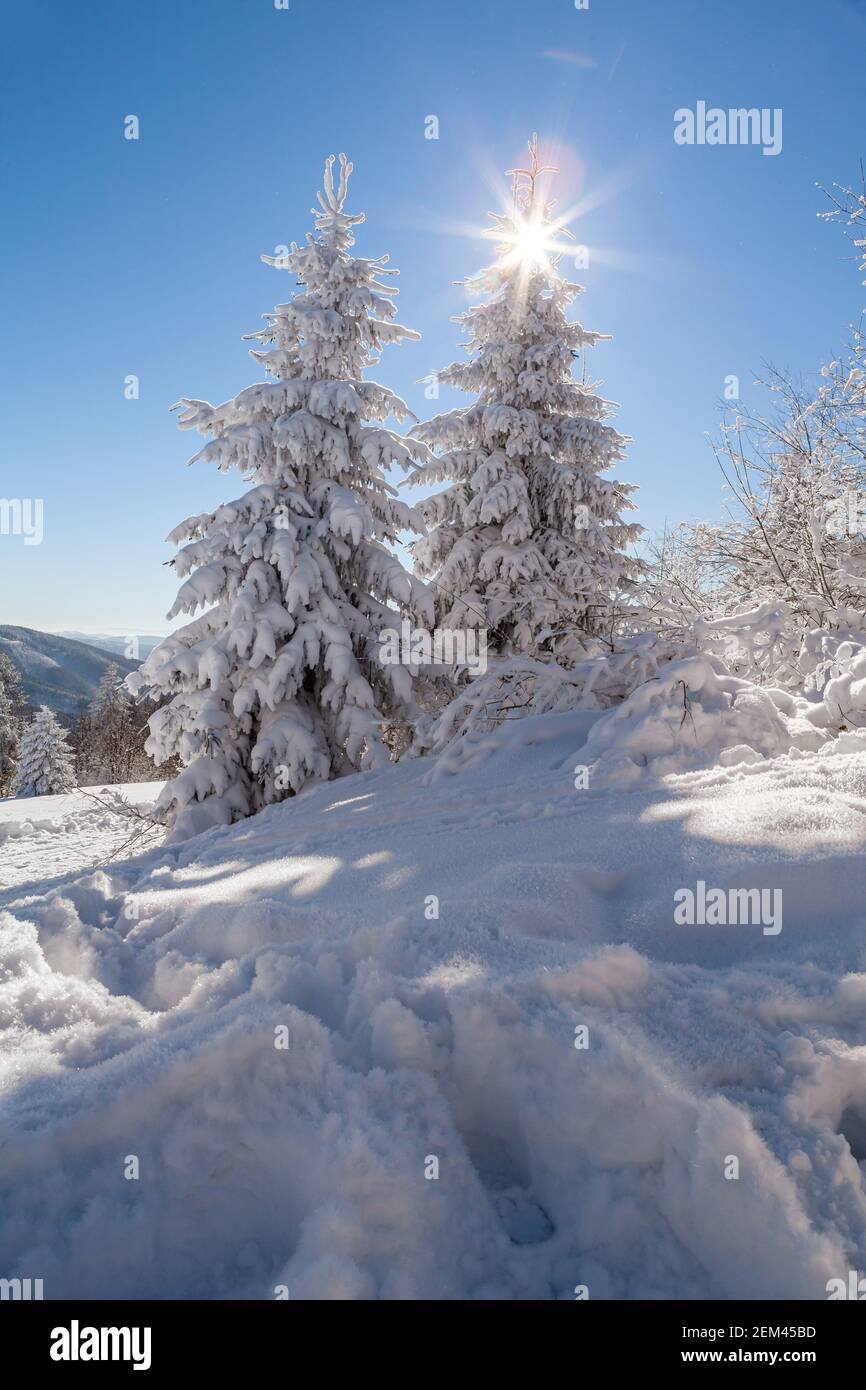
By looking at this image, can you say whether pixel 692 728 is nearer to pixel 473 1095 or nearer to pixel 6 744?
pixel 473 1095

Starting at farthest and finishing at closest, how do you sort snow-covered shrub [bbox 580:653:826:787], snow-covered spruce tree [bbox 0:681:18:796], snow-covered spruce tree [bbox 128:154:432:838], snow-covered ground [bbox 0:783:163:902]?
snow-covered spruce tree [bbox 0:681:18:796], snow-covered spruce tree [bbox 128:154:432:838], snow-covered ground [bbox 0:783:163:902], snow-covered shrub [bbox 580:653:826:787]

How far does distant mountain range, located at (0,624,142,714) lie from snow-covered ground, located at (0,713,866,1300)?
436ft

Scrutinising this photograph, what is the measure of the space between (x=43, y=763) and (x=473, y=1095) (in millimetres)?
33556

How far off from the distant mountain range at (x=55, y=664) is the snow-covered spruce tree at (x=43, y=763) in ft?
326

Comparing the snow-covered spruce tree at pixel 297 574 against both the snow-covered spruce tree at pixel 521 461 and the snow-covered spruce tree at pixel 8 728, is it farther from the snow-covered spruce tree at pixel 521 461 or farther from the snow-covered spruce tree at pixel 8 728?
the snow-covered spruce tree at pixel 8 728

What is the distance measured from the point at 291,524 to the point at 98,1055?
25.1 ft

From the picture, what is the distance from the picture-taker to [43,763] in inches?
1198

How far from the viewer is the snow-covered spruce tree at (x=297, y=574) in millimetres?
8305

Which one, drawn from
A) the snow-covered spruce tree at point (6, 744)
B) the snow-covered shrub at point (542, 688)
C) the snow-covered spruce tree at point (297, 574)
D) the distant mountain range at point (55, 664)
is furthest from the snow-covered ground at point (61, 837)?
the distant mountain range at point (55, 664)

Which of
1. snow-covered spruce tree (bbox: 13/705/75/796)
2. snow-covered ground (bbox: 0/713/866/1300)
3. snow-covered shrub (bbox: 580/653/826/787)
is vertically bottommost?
snow-covered spruce tree (bbox: 13/705/75/796)

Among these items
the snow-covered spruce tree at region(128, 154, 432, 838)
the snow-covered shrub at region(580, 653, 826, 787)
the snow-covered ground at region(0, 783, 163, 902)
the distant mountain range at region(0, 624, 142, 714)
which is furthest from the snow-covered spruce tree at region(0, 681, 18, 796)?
the distant mountain range at region(0, 624, 142, 714)

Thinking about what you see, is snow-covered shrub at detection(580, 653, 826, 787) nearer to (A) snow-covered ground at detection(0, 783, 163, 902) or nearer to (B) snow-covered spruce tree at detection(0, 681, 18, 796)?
(A) snow-covered ground at detection(0, 783, 163, 902)

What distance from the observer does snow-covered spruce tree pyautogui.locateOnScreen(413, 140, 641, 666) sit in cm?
1094
